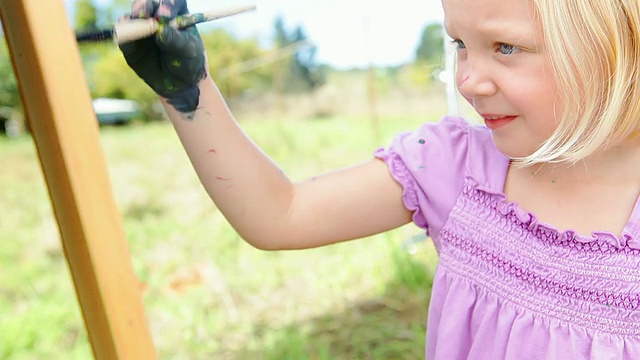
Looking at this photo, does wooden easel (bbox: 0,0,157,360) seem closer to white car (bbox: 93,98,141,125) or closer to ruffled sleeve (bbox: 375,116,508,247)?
ruffled sleeve (bbox: 375,116,508,247)

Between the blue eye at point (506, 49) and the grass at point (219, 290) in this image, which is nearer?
the blue eye at point (506, 49)

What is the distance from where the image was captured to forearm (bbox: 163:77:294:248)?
0.82 m

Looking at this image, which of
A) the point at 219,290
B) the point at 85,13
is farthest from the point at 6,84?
the point at 219,290

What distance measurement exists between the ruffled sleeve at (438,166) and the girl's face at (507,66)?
128 mm

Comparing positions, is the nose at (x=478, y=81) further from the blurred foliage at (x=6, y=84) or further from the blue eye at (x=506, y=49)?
the blurred foliage at (x=6, y=84)

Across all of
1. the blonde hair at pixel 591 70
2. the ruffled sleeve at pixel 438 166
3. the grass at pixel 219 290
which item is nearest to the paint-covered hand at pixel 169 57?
the ruffled sleeve at pixel 438 166

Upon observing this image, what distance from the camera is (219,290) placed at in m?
2.38

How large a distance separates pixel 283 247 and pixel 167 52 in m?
0.32

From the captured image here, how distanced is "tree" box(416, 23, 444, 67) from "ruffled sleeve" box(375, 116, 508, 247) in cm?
396

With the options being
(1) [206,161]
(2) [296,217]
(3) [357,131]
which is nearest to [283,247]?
(2) [296,217]

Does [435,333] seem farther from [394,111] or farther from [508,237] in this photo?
[394,111]

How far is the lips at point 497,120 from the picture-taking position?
0.80 meters

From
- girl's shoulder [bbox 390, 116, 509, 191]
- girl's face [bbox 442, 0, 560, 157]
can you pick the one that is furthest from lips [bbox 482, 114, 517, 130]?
girl's shoulder [bbox 390, 116, 509, 191]

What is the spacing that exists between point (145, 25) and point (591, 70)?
51 cm
